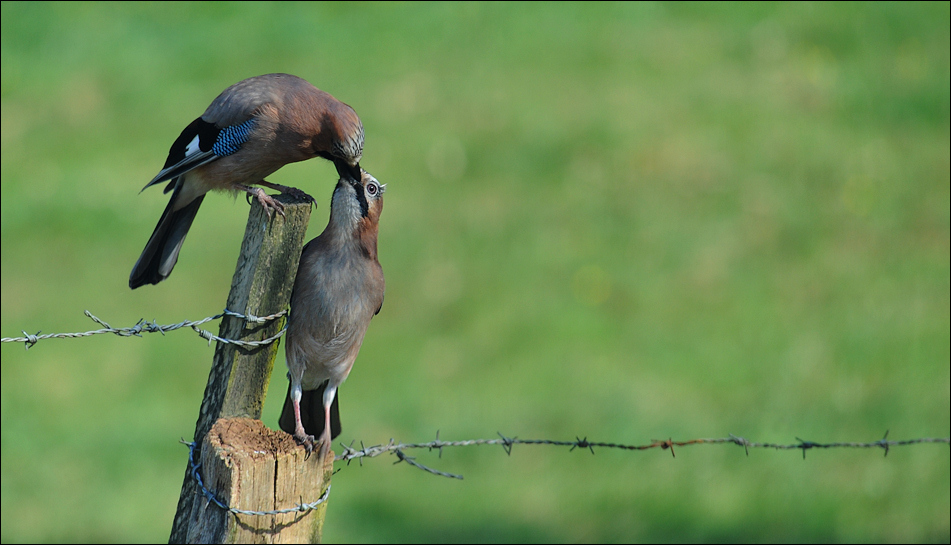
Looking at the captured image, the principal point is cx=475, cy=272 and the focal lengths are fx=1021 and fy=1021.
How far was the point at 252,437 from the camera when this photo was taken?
320cm

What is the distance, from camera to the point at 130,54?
547 inches

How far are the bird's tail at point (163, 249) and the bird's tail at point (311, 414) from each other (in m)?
1.08

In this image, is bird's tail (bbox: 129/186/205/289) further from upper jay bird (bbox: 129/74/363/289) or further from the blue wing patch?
the blue wing patch

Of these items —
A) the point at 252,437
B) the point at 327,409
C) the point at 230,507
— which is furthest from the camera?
the point at 327,409

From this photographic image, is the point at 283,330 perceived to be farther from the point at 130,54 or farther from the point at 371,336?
the point at 130,54

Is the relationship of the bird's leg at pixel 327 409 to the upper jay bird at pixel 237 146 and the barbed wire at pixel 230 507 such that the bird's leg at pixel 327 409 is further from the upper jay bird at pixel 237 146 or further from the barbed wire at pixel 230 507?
the upper jay bird at pixel 237 146

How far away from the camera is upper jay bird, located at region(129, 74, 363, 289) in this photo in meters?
4.77

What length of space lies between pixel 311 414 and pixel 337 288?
72 cm

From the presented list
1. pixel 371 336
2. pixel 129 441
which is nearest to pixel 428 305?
pixel 371 336

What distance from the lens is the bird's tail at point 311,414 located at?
4.06 meters

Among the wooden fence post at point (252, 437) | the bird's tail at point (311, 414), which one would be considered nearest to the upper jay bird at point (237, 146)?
the bird's tail at point (311, 414)

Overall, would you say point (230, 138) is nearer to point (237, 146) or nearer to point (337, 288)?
point (237, 146)

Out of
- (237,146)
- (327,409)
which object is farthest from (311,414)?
(237,146)

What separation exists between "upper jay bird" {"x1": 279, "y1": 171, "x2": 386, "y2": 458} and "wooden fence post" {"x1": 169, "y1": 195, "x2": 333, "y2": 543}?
0.28 metres
